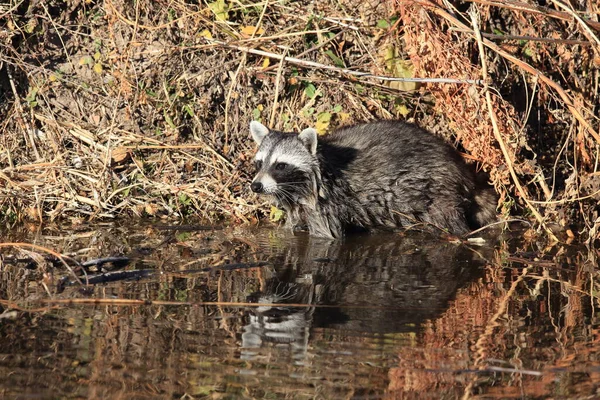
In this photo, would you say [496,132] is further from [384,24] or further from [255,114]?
[255,114]

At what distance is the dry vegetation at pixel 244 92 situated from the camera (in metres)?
6.71

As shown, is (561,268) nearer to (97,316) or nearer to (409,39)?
(409,39)

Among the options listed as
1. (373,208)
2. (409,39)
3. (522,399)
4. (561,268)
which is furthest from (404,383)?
(409,39)

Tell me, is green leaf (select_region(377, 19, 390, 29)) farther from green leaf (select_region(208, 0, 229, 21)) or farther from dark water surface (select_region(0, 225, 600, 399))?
dark water surface (select_region(0, 225, 600, 399))

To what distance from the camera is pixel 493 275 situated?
5398mm

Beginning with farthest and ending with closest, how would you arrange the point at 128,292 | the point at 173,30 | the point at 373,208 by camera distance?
1. the point at 173,30
2. the point at 373,208
3. the point at 128,292

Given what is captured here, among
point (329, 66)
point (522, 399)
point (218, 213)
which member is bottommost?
point (522, 399)

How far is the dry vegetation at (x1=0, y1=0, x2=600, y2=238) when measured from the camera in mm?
6715

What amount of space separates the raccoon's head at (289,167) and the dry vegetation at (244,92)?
417 millimetres

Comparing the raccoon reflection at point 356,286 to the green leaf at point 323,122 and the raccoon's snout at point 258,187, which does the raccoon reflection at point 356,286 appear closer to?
the raccoon's snout at point 258,187

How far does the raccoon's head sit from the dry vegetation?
42 cm

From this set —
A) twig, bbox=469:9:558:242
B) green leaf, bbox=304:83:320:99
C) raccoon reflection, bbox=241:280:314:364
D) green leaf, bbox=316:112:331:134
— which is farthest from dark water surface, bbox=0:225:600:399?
green leaf, bbox=304:83:320:99

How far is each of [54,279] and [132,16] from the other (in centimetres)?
340

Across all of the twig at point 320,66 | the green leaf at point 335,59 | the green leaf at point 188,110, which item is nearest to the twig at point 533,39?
the twig at point 320,66
